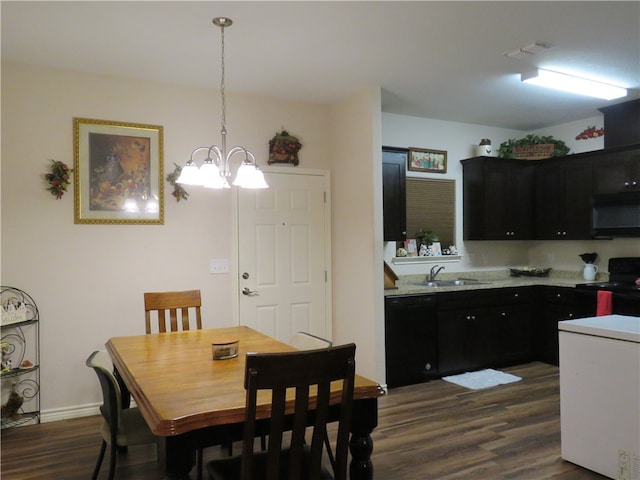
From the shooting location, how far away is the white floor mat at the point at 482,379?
441cm

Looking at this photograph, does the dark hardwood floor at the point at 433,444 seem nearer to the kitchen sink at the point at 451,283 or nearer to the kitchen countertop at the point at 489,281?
the kitchen countertop at the point at 489,281

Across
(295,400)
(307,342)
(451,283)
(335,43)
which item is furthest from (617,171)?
(295,400)

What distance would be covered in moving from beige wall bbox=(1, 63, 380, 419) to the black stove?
2248mm

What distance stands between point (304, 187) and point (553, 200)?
115 inches

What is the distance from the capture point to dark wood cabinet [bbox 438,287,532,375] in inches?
182

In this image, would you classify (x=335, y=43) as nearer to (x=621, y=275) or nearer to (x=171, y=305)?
(x=171, y=305)

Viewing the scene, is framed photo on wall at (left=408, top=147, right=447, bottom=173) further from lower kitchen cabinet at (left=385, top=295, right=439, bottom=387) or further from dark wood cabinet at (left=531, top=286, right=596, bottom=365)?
dark wood cabinet at (left=531, top=286, right=596, bottom=365)

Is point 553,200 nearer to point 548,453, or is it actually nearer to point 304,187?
point 304,187

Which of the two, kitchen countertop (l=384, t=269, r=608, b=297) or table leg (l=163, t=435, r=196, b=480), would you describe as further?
kitchen countertop (l=384, t=269, r=608, b=297)

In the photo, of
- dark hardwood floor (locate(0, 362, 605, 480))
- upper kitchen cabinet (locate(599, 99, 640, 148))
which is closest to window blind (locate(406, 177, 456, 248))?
upper kitchen cabinet (locate(599, 99, 640, 148))

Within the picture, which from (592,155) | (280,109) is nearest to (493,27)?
(280,109)

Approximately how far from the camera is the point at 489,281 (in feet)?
17.5

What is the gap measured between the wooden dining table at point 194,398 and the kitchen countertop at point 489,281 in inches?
85.3

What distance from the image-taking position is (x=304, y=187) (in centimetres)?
464
